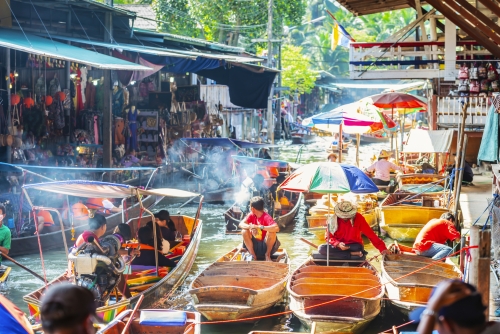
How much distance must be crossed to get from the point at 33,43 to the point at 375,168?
1049 centimetres

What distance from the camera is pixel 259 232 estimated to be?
37.4ft

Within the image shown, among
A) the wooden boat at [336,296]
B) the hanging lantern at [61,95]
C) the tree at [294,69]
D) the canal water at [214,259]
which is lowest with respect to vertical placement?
the canal water at [214,259]

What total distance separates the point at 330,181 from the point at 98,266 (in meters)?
3.99

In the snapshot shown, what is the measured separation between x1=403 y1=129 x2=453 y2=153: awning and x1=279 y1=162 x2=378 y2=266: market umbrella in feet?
20.5

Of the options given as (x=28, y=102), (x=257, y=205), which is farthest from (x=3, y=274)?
(x=28, y=102)

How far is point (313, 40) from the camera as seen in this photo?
185ft

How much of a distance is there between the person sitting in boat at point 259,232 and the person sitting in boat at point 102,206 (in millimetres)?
4380

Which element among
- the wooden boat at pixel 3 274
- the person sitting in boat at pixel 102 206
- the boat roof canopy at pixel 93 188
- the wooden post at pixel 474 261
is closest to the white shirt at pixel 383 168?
the person sitting in boat at pixel 102 206

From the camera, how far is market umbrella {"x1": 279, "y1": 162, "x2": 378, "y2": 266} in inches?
430

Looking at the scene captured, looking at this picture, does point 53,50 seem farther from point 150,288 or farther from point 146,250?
point 150,288

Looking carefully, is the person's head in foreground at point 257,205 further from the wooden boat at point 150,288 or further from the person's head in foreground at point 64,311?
the person's head in foreground at point 64,311

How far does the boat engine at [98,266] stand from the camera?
27.8 ft

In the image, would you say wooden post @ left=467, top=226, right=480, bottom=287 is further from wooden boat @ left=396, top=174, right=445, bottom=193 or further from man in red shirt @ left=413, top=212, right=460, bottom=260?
wooden boat @ left=396, top=174, right=445, bottom=193

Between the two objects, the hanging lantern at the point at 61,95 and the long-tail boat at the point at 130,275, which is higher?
the hanging lantern at the point at 61,95
